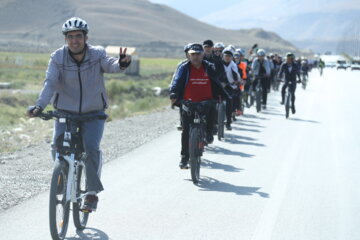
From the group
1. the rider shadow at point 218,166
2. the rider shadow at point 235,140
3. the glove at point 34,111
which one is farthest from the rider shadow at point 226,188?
the rider shadow at point 235,140

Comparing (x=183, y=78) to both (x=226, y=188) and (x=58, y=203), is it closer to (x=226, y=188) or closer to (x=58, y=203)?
(x=226, y=188)

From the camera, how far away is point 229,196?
30.0 ft

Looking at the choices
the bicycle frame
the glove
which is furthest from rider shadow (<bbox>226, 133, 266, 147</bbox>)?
the glove

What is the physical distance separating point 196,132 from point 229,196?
55.7 inches

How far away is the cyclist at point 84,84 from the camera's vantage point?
6.76 meters

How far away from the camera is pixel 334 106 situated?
88.7 feet

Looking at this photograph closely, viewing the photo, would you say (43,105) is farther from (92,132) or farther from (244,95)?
(244,95)

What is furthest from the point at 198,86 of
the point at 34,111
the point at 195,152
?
the point at 34,111

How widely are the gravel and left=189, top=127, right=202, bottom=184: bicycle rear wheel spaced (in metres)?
1.99

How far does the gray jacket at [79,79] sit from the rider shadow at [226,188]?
10.1ft

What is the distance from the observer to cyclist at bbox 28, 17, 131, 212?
6762 mm

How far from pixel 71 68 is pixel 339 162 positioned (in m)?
6.85

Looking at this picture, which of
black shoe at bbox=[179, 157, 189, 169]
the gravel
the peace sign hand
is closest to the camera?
the peace sign hand

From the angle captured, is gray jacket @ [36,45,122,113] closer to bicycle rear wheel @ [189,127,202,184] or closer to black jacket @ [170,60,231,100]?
bicycle rear wheel @ [189,127,202,184]
